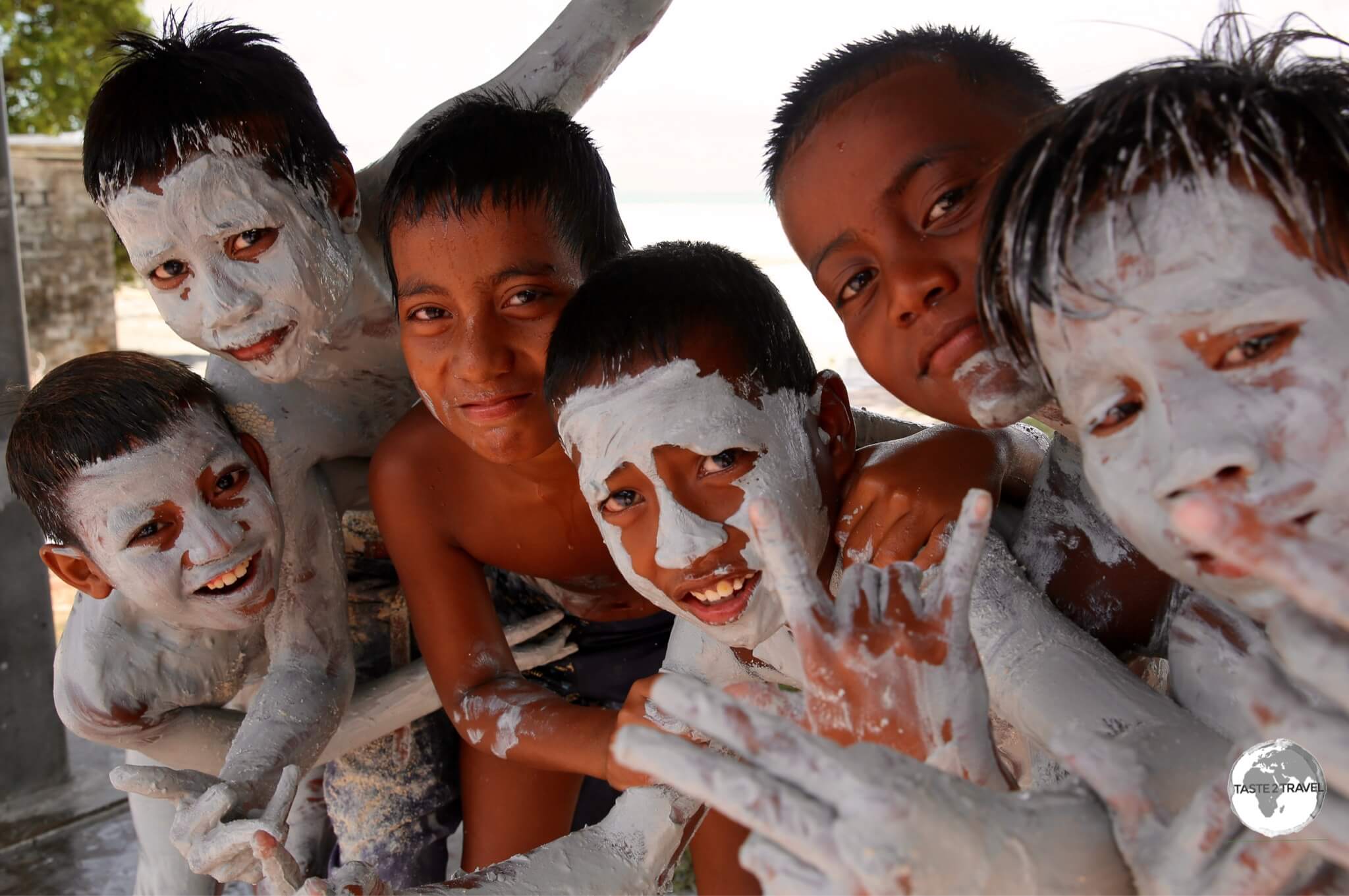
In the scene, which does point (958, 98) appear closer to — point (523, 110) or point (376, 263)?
point (523, 110)

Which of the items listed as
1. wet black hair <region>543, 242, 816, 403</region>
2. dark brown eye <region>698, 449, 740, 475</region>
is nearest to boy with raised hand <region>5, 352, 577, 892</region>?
wet black hair <region>543, 242, 816, 403</region>

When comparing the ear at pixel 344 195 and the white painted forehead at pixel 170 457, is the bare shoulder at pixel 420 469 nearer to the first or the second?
the white painted forehead at pixel 170 457

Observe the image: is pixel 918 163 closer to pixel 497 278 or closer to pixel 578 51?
pixel 497 278

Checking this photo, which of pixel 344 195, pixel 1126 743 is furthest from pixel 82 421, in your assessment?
pixel 1126 743

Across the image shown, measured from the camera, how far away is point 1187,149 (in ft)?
3.39

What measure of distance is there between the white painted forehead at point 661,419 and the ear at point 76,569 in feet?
2.99

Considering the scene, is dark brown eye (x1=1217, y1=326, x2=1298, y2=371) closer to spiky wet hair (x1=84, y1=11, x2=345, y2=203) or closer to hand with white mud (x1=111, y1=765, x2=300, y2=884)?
hand with white mud (x1=111, y1=765, x2=300, y2=884)

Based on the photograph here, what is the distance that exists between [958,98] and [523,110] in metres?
0.81

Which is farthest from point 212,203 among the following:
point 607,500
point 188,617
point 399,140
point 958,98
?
point 958,98

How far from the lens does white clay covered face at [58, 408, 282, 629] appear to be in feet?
6.02

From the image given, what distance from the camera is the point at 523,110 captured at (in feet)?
6.52

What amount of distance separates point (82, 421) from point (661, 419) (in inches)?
39.1

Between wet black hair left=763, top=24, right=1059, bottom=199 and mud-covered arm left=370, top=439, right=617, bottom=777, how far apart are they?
0.85 meters

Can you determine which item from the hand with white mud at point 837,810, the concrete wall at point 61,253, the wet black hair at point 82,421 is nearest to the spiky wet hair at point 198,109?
the wet black hair at point 82,421
